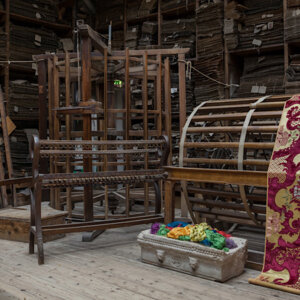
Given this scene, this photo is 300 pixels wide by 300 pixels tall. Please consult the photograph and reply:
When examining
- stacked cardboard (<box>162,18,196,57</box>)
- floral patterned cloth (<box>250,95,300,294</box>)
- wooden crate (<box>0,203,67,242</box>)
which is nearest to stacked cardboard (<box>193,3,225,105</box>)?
stacked cardboard (<box>162,18,196,57</box>)

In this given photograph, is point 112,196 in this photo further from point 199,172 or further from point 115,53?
point 199,172

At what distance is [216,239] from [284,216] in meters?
0.51

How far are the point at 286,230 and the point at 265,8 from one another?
4593 millimetres

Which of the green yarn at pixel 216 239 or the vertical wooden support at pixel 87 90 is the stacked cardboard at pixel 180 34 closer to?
the vertical wooden support at pixel 87 90

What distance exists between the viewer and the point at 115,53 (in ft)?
14.7

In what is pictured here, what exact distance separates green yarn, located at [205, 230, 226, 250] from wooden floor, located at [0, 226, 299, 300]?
0.25 m

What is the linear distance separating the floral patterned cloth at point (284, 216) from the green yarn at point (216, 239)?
0.31 meters

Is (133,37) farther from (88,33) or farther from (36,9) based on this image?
(88,33)

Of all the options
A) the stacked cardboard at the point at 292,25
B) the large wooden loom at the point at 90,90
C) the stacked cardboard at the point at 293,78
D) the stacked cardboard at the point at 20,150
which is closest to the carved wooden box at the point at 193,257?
the large wooden loom at the point at 90,90

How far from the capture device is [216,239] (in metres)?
2.78

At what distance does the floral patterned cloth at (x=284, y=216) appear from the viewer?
8.71 ft

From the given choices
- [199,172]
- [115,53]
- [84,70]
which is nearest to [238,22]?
[115,53]

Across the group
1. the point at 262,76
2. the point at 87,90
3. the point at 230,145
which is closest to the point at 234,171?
the point at 230,145

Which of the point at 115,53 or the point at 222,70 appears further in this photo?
the point at 222,70
